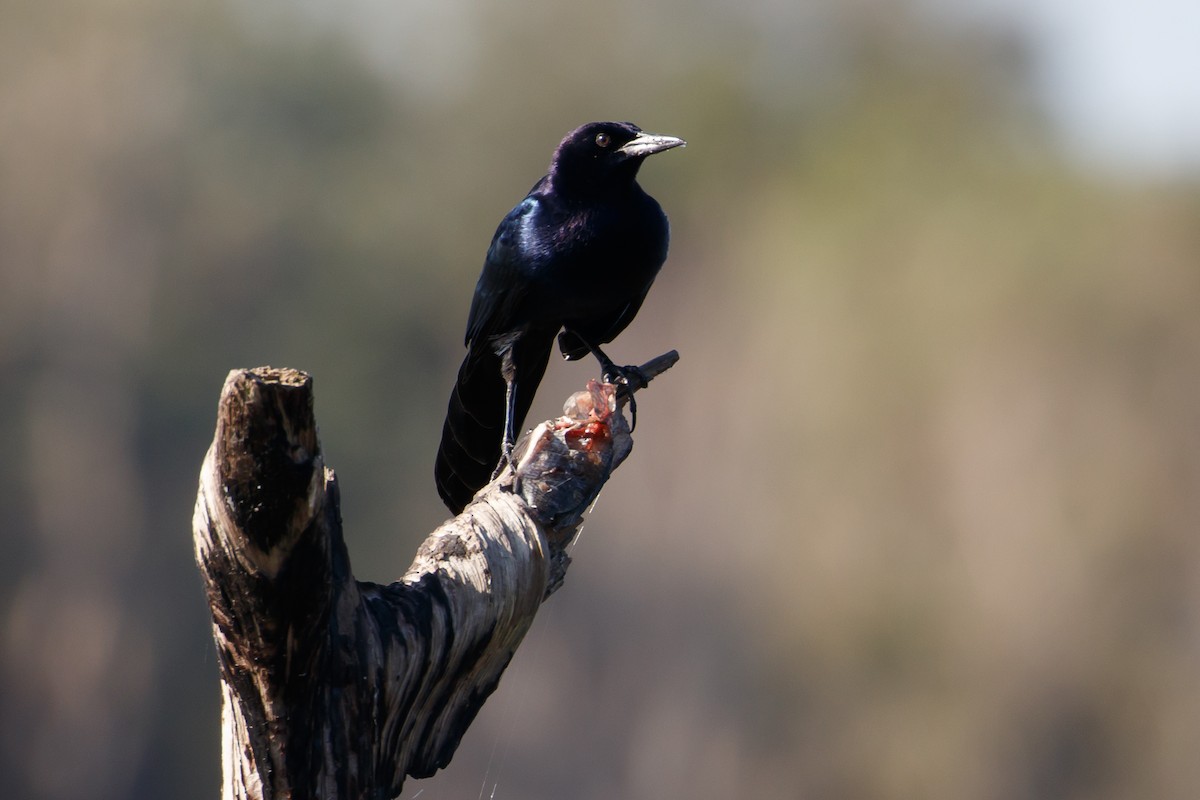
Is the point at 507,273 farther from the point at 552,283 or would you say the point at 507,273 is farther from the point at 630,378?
the point at 630,378

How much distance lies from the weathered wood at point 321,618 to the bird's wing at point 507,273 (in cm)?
176

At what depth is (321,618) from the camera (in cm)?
309

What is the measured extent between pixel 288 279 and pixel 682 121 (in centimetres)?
790

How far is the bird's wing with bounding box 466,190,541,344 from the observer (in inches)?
218

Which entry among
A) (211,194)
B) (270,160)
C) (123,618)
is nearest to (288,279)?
(211,194)

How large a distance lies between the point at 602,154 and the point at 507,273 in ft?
1.94

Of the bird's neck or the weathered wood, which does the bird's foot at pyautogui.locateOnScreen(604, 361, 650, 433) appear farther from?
the weathered wood

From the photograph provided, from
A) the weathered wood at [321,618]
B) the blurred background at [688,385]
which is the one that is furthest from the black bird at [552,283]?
the blurred background at [688,385]

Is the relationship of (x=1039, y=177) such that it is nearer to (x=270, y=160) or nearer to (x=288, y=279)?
(x=288, y=279)

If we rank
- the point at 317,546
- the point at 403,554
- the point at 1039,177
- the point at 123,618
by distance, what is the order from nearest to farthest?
the point at 317,546
the point at 1039,177
the point at 123,618
the point at 403,554

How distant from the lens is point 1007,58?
2430 centimetres

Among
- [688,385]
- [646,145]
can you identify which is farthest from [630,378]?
[688,385]

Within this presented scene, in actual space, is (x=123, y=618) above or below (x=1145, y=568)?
below

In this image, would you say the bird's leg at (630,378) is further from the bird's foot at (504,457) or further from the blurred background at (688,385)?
the blurred background at (688,385)
